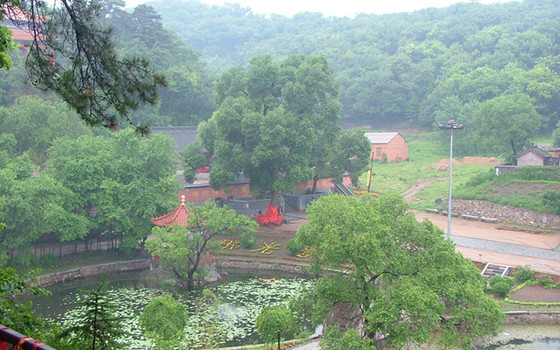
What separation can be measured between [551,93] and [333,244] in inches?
1617

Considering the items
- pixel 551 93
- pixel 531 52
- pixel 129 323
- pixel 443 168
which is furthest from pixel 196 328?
pixel 531 52

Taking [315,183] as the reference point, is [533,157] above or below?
above

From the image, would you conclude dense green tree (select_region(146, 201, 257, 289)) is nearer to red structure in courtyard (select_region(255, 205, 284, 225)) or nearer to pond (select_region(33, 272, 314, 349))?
pond (select_region(33, 272, 314, 349))

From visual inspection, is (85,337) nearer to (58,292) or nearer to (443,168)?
(58,292)

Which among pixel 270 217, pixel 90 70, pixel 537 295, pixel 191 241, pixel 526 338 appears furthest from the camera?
pixel 270 217

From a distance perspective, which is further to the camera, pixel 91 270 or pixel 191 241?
pixel 91 270

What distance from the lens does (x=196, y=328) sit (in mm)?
17781

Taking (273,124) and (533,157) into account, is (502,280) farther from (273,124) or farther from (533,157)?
(533,157)

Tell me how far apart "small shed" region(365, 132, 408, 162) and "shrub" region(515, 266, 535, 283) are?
24424 millimetres

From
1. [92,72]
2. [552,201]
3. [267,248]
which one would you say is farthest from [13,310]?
[552,201]

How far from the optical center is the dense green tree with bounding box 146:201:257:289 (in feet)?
72.6

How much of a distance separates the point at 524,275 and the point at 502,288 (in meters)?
2.41

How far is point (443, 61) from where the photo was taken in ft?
204

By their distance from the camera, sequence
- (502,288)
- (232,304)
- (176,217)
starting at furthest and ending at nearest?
(176,217) < (232,304) < (502,288)
